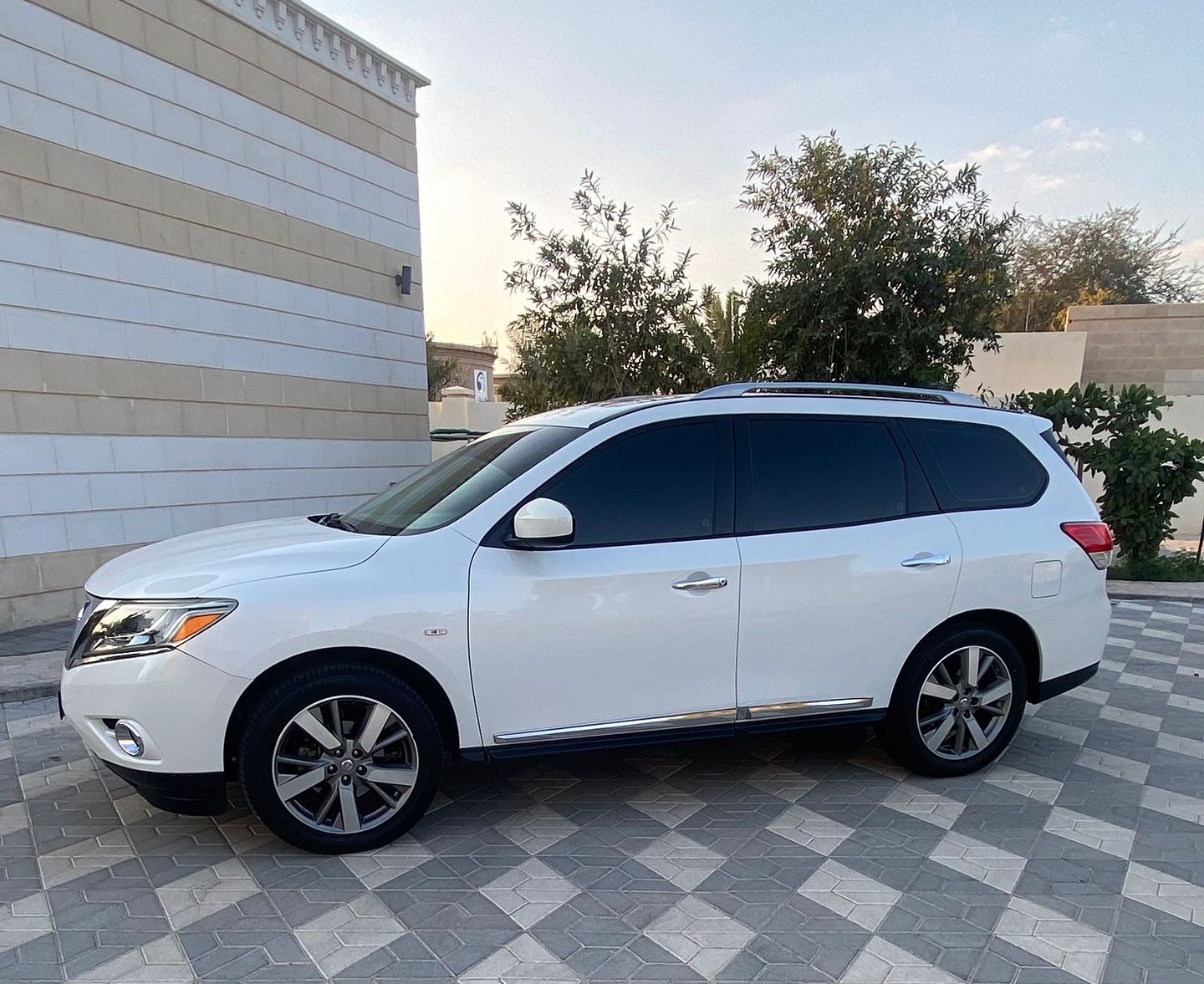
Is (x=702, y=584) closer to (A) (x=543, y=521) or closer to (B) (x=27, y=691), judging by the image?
(A) (x=543, y=521)

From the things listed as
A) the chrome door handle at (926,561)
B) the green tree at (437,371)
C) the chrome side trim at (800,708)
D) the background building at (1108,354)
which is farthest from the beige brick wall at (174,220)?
the green tree at (437,371)

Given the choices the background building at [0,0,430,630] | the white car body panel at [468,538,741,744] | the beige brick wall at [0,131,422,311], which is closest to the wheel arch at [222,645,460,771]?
the white car body panel at [468,538,741,744]

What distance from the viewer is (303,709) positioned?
9.80 ft

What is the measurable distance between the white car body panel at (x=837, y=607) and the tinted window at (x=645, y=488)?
294 mm

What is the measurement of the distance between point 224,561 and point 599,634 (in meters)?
1.56

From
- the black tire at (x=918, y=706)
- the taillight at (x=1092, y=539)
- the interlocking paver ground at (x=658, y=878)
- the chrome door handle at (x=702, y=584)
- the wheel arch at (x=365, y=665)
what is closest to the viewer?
the interlocking paver ground at (x=658, y=878)

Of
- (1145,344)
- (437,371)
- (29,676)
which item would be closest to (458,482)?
(29,676)

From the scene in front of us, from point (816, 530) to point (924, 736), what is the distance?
120cm

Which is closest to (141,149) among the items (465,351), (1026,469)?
(1026,469)

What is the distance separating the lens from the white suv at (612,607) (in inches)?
117

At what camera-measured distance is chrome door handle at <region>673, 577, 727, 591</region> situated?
10.9 feet

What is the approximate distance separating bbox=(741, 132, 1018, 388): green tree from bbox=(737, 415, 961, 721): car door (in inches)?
266

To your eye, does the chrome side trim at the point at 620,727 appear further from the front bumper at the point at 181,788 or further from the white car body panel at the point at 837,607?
the front bumper at the point at 181,788

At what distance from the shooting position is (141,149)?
7320mm
